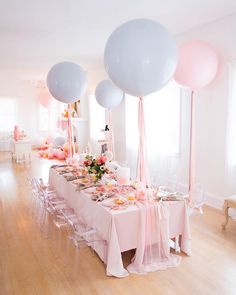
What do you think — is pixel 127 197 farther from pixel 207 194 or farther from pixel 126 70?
pixel 207 194

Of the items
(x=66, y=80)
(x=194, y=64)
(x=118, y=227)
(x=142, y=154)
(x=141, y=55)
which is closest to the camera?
(x=141, y=55)

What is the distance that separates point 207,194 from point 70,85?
301 centimetres

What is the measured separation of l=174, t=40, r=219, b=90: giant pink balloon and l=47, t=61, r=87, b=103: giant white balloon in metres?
1.44

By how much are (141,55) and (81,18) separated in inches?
86.5

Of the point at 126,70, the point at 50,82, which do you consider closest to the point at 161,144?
the point at 50,82

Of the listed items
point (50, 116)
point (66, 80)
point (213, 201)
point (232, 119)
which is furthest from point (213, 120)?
point (50, 116)

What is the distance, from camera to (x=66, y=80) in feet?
13.3

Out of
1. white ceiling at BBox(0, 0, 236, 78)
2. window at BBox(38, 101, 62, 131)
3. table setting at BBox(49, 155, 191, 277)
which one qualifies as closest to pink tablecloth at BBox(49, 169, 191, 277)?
table setting at BBox(49, 155, 191, 277)

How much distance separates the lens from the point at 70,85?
409cm

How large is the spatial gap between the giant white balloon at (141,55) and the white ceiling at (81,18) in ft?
4.44

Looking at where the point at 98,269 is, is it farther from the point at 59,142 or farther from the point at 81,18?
the point at 59,142

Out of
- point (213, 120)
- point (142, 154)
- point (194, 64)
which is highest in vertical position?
point (194, 64)

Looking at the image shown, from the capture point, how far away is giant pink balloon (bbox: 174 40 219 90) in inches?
149

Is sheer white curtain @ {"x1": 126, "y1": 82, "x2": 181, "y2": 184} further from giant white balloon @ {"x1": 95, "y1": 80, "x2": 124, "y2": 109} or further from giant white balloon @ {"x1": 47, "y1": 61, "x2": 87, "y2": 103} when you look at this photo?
giant white balloon @ {"x1": 47, "y1": 61, "x2": 87, "y2": 103}
